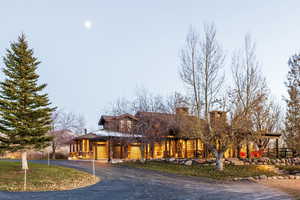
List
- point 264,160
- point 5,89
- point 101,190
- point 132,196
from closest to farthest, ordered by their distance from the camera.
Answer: point 132,196
point 101,190
point 5,89
point 264,160

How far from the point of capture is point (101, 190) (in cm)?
1427

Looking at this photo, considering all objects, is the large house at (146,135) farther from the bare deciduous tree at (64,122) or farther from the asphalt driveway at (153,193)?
the bare deciduous tree at (64,122)

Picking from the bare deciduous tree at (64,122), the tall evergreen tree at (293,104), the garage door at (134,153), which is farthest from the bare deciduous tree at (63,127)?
the tall evergreen tree at (293,104)

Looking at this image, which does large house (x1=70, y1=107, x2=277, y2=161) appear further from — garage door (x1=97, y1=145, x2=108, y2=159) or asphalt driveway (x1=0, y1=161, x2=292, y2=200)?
asphalt driveway (x1=0, y1=161, x2=292, y2=200)

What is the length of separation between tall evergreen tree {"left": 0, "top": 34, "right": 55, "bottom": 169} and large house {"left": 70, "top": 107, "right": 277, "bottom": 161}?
9058mm

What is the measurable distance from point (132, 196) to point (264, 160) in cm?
1970

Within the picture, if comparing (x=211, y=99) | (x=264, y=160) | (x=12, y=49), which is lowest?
(x=264, y=160)

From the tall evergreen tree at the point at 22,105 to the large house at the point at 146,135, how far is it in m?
9.06

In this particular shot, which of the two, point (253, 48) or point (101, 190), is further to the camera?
point (253, 48)

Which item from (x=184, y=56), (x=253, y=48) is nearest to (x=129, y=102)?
(x=184, y=56)

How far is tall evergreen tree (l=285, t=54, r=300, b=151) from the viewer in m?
19.9

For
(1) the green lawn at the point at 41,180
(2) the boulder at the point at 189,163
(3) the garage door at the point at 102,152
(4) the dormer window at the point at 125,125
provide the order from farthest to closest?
A: (3) the garage door at the point at 102,152 < (4) the dormer window at the point at 125,125 < (2) the boulder at the point at 189,163 < (1) the green lawn at the point at 41,180

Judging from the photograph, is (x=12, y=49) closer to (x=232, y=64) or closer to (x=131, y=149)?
(x=232, y=64)

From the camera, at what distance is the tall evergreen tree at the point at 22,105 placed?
1983 cm
